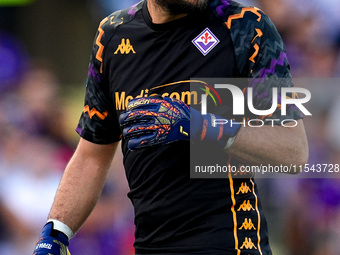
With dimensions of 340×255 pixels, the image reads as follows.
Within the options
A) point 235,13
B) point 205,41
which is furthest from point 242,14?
point 205,41

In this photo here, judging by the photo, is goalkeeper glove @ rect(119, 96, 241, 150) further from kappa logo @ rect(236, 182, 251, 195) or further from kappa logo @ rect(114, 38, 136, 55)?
kappa logo @ rect(114, 38, 136, 55)

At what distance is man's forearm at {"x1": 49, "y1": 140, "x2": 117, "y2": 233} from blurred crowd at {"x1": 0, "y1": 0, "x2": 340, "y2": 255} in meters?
2.91

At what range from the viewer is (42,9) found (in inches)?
357

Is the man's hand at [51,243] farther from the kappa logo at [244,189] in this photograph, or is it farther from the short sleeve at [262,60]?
the short sleeve at [262,60]

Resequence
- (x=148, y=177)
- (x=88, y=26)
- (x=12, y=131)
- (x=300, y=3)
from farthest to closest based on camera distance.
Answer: (x=88, y=26) → (x=12, y=131) → (x=300, y=3) → (x=148, y=177)

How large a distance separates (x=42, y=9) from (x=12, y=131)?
7.48 ft

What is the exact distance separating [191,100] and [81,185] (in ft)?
2.66

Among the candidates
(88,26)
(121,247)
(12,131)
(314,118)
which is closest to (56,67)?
(88,26)

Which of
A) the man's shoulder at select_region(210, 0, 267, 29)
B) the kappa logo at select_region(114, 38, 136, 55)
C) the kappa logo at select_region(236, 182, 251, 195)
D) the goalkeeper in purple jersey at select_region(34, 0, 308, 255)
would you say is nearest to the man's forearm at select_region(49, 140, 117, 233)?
the goalkeeper in purple jersey at select_region(34, 0, 308, 255)

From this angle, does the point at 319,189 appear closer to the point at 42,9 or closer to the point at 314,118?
the point at 314,118

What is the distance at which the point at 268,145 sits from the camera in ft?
9.82

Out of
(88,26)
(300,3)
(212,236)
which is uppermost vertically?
(88,26)

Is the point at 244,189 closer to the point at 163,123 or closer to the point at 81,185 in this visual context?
the point at 163,123

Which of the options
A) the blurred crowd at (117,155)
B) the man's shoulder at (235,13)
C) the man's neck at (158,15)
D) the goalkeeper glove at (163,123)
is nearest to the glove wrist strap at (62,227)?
the goalkeeper glove at (163,123)
